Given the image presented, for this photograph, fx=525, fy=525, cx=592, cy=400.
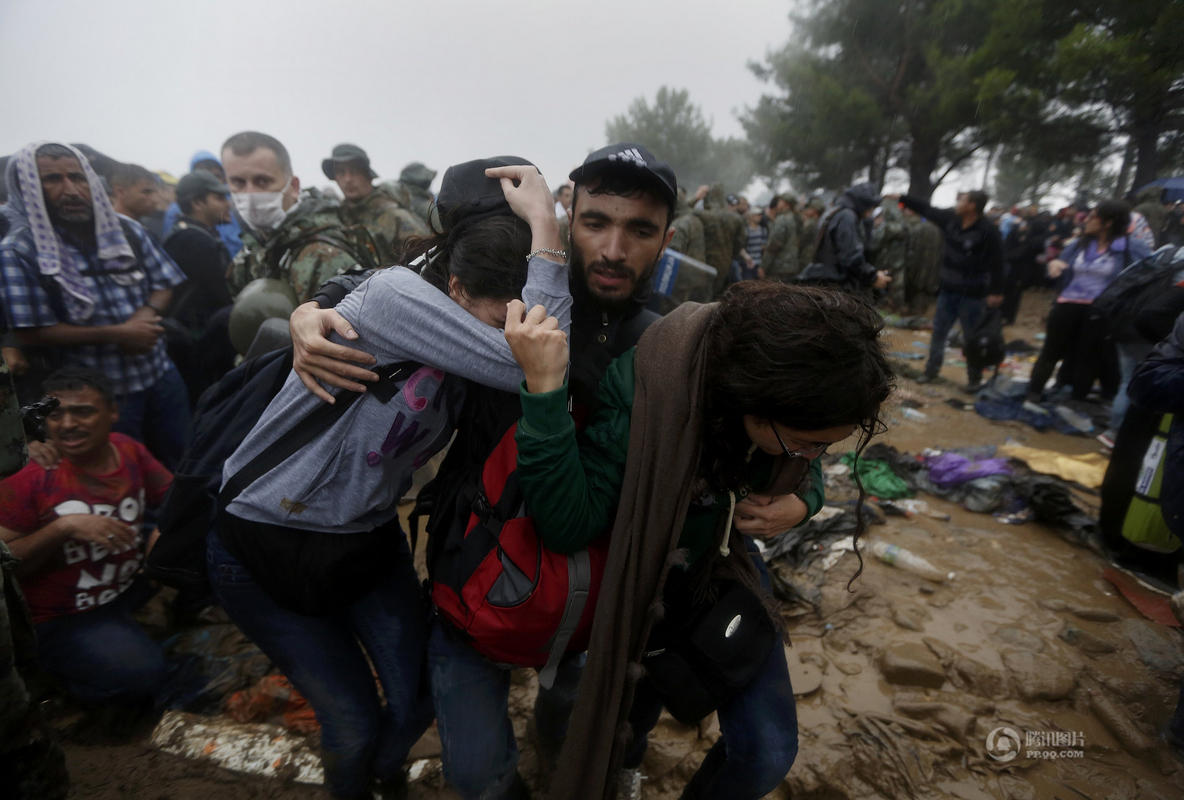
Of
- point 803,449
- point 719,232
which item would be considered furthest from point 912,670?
point 719,232

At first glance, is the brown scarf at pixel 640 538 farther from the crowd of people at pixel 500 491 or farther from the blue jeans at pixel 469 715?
the blue jeans at pixel 469 715

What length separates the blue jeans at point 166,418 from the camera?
9.94 ft

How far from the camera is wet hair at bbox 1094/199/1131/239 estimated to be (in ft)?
16.3

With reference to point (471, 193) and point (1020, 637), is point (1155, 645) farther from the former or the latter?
point (471, 193)

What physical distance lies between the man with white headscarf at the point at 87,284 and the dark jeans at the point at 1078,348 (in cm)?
779

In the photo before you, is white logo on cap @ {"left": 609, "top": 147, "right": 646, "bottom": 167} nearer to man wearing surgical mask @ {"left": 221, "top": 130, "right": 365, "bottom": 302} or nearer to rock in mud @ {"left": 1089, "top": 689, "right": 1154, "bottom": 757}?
man wearing surgical mask @ {"left": 221, "top": 130, "right": 365, "bottom": 302}

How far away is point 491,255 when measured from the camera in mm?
1253

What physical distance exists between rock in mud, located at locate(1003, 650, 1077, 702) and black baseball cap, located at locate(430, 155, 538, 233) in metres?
2.97

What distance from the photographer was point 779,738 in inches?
55.1

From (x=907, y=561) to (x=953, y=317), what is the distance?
14.6 feet

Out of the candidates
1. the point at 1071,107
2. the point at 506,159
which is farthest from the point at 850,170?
the point at 506,159

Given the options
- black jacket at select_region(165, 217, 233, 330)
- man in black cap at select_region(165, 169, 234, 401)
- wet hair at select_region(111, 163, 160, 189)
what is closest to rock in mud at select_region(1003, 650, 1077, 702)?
man in black cap at select_region(165, 169, 234, 401)

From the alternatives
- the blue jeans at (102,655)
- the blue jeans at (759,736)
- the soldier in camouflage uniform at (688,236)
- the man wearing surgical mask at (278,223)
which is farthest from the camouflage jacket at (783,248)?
the blue jeans at (102,655)

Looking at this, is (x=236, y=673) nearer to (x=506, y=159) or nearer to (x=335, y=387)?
(x=335, y=387)
